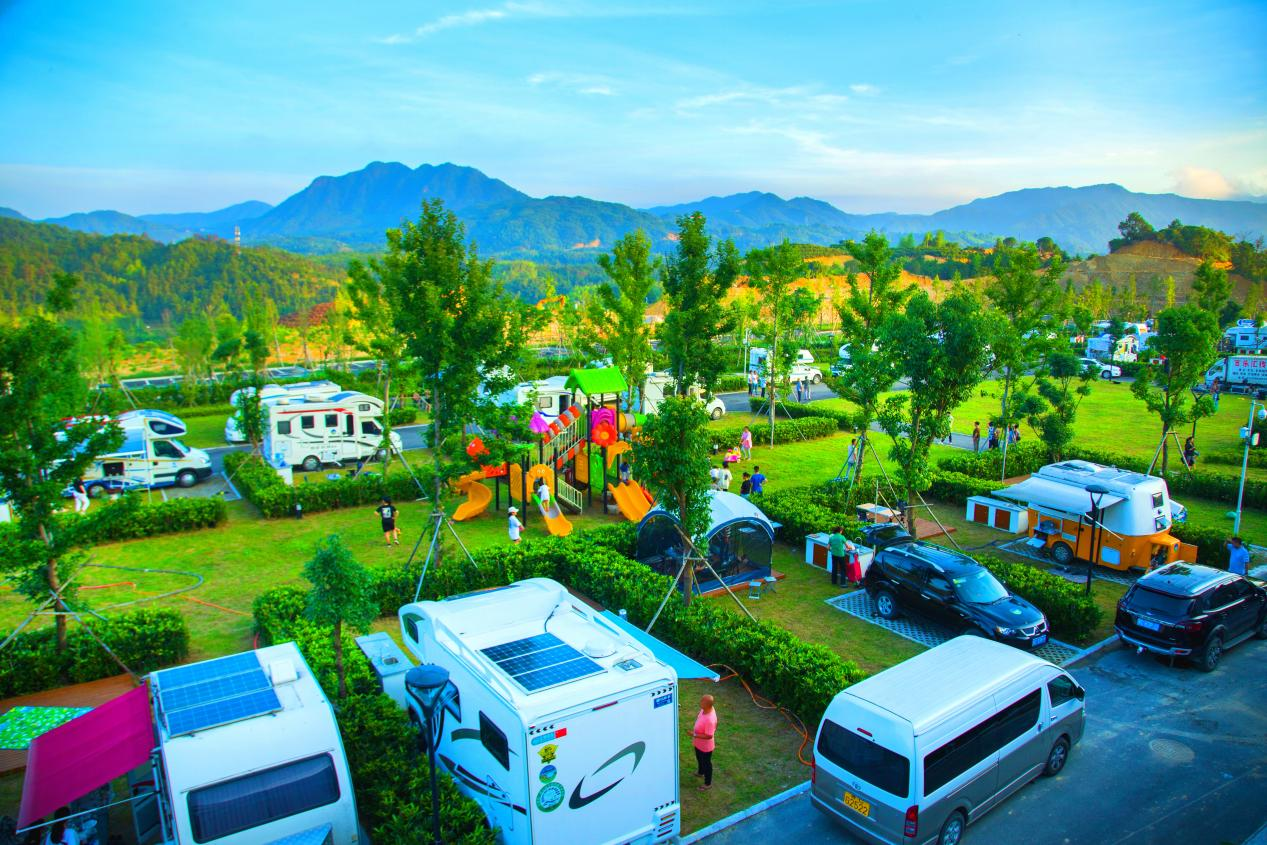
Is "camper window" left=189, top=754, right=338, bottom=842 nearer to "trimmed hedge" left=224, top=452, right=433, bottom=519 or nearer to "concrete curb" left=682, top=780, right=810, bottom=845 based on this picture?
"concrete curb" left=682, top=780, right=810, bottom=845

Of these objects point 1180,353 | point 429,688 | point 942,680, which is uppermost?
point 1180,353

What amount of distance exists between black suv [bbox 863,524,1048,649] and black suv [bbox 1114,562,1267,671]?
1.42 m

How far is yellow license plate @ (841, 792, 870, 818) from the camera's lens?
815 cm

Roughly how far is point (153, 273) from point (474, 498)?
113385 mm

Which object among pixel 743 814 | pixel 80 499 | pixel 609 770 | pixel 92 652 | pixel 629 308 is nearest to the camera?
pixel 609 770

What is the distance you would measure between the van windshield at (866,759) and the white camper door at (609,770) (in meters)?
1.82

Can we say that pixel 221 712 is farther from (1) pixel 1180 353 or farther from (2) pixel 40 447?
(1) pixel 1180 353

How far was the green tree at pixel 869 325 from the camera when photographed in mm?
18375

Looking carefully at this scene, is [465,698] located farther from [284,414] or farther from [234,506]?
[284,414]

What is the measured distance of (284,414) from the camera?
24453 mm

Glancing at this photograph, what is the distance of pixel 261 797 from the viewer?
713cm

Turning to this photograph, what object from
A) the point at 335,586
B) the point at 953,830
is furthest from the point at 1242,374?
the point at 335,586

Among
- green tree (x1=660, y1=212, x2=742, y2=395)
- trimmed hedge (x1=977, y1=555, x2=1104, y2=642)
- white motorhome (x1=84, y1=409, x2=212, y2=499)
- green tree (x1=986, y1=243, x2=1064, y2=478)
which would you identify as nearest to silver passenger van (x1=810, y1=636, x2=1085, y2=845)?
trimmed hedge (x1=977, y1=555, x2=1104, y2=642)

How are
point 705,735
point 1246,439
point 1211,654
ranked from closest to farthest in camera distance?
point 705,735 → point 1211,654 → point 1246,439
